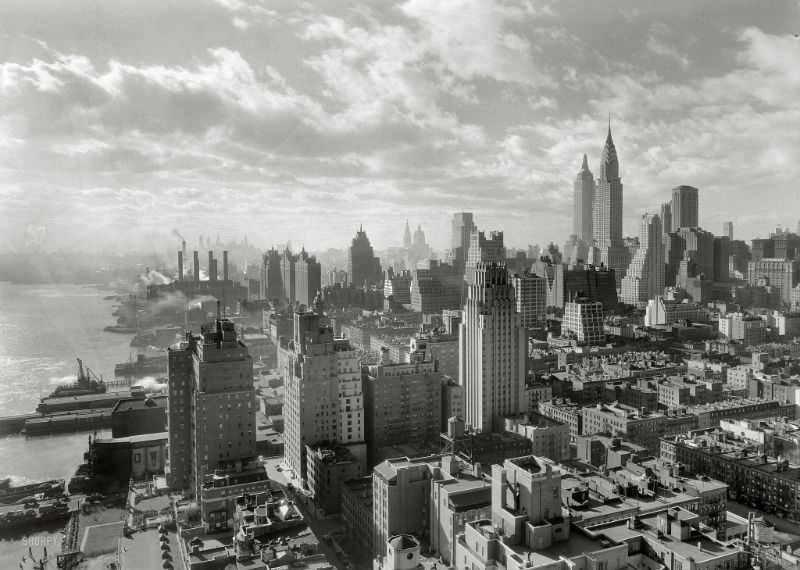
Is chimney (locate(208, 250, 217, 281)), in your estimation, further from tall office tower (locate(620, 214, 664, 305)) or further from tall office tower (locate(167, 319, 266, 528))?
tall office tower (locate(620, 214, 664, 305))

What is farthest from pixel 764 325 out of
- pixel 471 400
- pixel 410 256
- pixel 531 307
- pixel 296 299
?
pixel 296 299

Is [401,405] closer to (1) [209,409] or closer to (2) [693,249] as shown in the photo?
(1) [209,409]

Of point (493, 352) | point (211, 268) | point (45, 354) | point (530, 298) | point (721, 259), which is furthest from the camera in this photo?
point (721, 259)

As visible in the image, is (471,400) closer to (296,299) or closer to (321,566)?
Answer: (321,566)

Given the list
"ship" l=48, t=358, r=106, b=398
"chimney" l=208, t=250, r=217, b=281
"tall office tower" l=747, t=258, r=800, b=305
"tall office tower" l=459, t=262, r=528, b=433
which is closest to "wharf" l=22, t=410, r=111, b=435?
"ship" l=48, t=358, r=106, b=398

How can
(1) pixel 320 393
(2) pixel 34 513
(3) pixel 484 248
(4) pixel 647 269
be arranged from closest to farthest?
(2) pixel 34 513 < (1) pixel 320 393 < (3) pixel 484 248 < (4) pixel 647 269

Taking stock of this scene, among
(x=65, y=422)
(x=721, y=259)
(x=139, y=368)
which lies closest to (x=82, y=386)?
(x=139, y=368)
